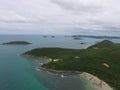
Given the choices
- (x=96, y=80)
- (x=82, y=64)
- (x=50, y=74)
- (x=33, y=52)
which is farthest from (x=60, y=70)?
(x=33, y=52)

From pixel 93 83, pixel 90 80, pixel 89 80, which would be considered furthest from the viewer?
pixel 89 80

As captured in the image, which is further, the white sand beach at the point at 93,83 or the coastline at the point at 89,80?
the coastline at the point at 89,80

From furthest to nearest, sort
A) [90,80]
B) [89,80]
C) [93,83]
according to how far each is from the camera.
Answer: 1. [89,80]
2. [90,80]
3. [93,83]

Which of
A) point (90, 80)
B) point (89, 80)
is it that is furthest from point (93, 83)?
point (89, 80)

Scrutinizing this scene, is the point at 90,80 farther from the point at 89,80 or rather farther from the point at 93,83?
the point at 93,83

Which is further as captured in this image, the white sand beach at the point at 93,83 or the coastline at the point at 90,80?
the coastline at the point at 90,80

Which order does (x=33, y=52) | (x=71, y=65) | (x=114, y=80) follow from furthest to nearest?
(x=33, y=52), (x=71, y=65), (x=114, y=80)

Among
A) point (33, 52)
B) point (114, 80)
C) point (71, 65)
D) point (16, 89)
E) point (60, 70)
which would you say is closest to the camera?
point (16, 89)

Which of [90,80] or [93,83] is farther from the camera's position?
[90,80]

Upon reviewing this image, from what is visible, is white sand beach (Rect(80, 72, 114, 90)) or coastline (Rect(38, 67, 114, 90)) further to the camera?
coastline (Rect(38, 67, 114, 90))

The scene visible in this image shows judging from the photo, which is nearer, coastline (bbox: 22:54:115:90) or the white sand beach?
the white sand beach

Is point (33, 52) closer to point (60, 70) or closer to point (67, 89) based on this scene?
point (60, 70)
